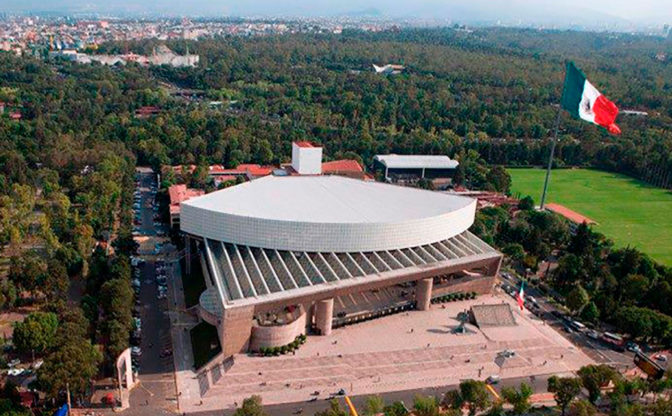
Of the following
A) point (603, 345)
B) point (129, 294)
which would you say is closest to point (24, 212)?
point (129, 294)

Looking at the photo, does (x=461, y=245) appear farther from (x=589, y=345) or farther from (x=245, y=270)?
(x=245, y=270)

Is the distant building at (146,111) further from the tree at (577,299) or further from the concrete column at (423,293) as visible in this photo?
the tree at (577,299)

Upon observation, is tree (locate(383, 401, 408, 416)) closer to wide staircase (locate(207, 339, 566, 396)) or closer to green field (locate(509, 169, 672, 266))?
wide staircase (locate(207, 339, 566, 396))

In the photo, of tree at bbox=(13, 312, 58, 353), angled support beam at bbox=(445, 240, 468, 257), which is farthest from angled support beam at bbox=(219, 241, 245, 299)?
angled support beam at bbox=(445, 240, 468, 257)

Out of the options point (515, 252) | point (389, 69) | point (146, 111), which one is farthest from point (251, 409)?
point (389, 69)

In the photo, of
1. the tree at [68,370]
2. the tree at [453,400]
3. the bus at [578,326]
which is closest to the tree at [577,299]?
the bus at [578,326]

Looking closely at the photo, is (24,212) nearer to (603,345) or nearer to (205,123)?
(205,123)

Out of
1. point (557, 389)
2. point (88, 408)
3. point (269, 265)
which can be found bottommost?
point (88, 408)
